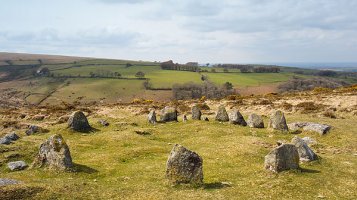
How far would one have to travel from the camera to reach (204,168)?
31766 millimetres

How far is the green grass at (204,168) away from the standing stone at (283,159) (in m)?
0.67

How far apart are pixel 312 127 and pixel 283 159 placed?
68.4 feet

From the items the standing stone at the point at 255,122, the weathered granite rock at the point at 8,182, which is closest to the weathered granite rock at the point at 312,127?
the standing stone at the point at 255,122

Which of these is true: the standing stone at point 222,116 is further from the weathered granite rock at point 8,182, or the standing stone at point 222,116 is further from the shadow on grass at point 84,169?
the weathered granite rock at point 8,182

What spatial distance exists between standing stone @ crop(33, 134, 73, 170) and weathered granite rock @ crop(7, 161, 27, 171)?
4.28 feet

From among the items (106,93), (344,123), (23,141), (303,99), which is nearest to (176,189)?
(23,141)

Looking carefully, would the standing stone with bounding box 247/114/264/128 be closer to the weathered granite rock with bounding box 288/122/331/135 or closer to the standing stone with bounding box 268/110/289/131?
the standing stone with bounding box 268/110/289/131

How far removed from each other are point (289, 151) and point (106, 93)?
153m

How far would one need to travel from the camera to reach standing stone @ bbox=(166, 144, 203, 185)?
26188mm

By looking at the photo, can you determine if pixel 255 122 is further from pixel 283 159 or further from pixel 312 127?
pixel 283 159

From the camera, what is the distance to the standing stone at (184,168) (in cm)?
2619

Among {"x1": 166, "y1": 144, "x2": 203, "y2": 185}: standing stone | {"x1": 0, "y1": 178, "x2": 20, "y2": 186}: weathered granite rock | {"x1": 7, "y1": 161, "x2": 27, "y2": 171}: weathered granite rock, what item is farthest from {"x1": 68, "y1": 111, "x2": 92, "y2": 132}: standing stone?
{"x1": 166, "y1": 144, "x2": 203, "y2": 185}: standing stone

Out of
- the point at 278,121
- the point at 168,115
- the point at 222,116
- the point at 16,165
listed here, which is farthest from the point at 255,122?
the point at 16,165

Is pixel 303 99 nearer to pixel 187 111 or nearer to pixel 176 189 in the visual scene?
pixel 187 111
